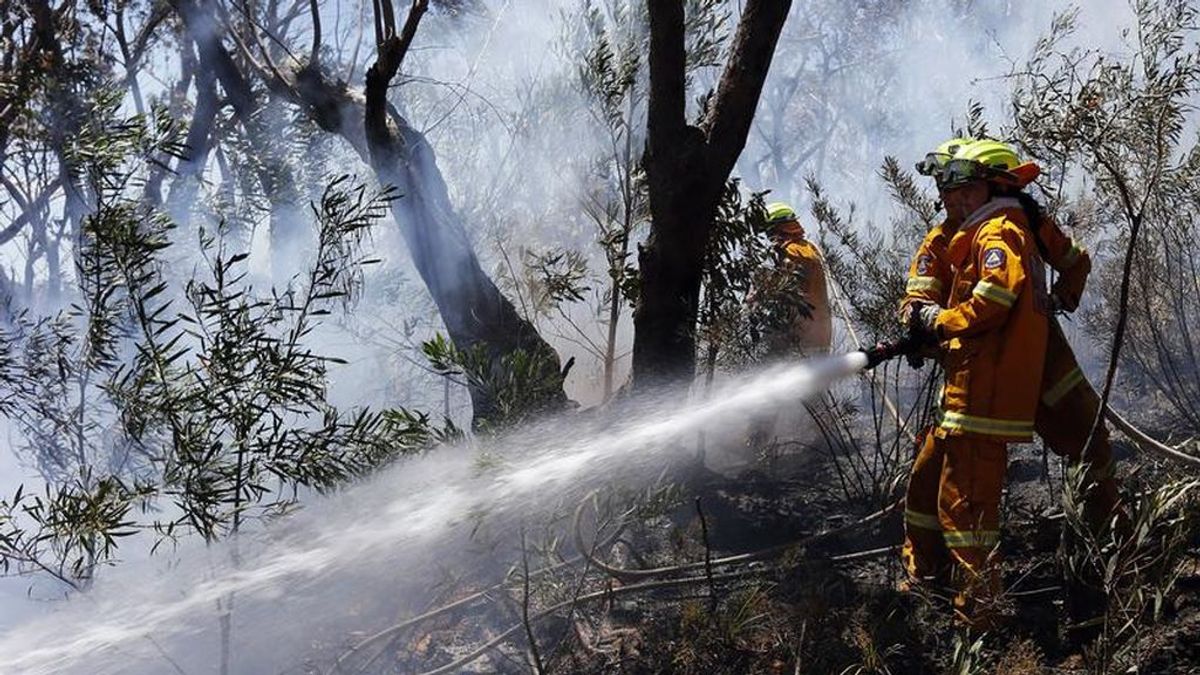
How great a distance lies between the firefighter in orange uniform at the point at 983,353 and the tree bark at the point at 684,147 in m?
1.21

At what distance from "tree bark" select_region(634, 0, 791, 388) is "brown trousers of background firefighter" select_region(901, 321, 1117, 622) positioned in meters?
1.33

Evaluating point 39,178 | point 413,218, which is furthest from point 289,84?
point 39,178

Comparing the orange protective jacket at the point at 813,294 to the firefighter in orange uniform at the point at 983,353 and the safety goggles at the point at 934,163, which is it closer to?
the safety goggles at the point at 934,163

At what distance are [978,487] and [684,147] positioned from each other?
A: 2.01m

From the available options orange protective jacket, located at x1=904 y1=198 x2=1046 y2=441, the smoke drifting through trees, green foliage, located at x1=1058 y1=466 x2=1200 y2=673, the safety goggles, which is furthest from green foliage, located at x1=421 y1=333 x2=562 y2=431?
green foliage, located at x1=1058 y1=466 x2=1200 y2=673

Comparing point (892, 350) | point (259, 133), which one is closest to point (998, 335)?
point (892, 350)

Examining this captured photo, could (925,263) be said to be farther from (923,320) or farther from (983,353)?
(983,353)

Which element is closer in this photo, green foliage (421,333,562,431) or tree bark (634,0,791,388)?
green foliage (421,333,562,431)

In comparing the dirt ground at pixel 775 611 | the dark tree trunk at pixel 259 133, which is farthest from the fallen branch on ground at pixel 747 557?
the dark tree trunk at pixel 259 133

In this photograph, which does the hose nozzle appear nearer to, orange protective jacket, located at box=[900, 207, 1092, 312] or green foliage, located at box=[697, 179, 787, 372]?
orange protective jacket, located at box=[900, 207, 1092, 312]

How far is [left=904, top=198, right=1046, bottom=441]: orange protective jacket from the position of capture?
3383 mm

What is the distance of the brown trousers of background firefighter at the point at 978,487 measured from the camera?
11.2 ft

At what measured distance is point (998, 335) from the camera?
347cm

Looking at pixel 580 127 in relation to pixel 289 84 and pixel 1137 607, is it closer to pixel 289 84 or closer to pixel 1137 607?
pixel 289 84
